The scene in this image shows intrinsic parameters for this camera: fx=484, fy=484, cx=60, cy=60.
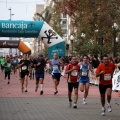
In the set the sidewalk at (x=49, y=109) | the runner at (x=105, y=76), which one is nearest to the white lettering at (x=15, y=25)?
the sidewalk at (x=49, y=109)

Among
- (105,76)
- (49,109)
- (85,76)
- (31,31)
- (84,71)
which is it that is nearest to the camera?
(105,76)

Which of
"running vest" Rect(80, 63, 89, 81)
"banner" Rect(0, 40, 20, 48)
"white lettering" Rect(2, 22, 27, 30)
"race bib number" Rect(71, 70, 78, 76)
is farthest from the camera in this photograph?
"banner" Rect(0, 40, 20, 48)

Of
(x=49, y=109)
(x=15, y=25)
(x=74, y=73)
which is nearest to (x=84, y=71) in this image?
(x=74, y=73)

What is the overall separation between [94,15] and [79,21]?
395 centimetres

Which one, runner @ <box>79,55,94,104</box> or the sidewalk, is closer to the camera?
the sidewalk

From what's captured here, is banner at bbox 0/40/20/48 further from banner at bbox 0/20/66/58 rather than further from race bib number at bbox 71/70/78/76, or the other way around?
race bib number at bbox 71/70/78/76

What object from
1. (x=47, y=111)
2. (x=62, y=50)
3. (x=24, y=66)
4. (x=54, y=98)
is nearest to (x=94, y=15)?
(x=62, y=50)

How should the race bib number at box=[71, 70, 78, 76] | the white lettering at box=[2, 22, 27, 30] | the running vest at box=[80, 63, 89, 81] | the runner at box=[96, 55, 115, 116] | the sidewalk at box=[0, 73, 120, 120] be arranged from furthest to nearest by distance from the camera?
the white lettering at box=[2, 22, 27, 30], the running vest at box=[80, 63, 89, 81], the race bib number at box=[71, 70, 78, 76], the runner at box=[96, 55, 115, 116], the sidewalk at box=[0, 73, 120, 120]

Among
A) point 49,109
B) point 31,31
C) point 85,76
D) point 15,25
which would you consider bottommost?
point 49,109

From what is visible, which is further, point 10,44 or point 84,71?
point 10,44

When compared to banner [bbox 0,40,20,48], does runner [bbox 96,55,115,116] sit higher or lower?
lower

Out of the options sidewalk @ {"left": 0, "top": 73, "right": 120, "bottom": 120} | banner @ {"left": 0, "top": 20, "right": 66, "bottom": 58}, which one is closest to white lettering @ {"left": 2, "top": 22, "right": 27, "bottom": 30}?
banner @ {"left": 0, "top": 20, "right": 66, "bottom": 58}

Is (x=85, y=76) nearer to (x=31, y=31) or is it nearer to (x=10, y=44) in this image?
(x=31, y=31)

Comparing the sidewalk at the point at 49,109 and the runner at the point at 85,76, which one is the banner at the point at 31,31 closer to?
the sidewalk at the point at 49,109
